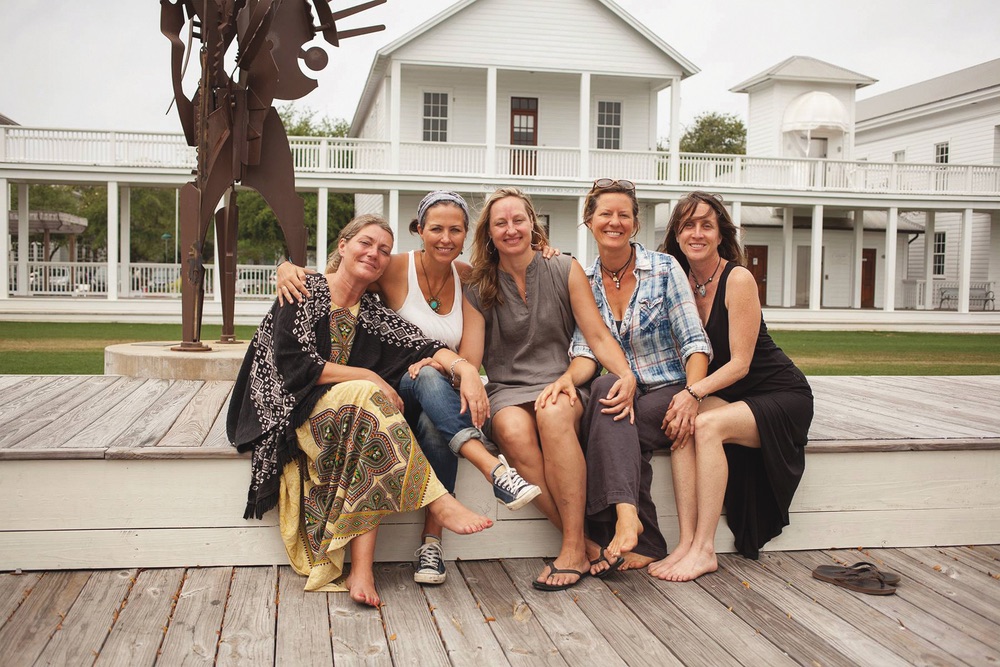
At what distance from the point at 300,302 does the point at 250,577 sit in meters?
1.02

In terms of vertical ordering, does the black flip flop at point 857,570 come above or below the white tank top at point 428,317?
below

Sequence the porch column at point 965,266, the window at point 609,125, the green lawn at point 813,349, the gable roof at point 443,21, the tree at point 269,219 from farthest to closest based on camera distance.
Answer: the tree at point 269,219, the window at point 609,125, the porch column at point 965,266, the gable roof at point 443,21, the green lawn at point 813,349

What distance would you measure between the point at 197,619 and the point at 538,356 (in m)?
1.60

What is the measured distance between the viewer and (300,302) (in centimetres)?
324

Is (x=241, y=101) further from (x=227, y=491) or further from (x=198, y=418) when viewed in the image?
(x=227, y=491)

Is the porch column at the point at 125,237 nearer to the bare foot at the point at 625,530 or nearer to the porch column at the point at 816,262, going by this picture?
the porch column at the point at 816,262

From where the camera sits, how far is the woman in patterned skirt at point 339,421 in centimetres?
306

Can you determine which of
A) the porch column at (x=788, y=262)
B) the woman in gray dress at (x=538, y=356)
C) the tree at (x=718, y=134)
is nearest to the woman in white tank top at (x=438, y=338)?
the woman in gray dress at (x=538, y=356)

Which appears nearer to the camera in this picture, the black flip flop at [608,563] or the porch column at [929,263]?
the black flip flop at [608,563]

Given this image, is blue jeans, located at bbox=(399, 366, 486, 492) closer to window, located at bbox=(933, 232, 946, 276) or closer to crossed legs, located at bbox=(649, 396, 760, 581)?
crossed legs, located at bbox=(649, 396, 760, 581)

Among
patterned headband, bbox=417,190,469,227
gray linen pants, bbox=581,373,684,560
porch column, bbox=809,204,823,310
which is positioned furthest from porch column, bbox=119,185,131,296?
gray linen pants, bbox=581,373,684,560

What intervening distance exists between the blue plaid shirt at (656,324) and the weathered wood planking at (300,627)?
4.48 ft

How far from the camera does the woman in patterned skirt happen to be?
10.0ft

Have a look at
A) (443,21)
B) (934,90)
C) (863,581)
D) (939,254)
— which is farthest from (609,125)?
(863,581)
